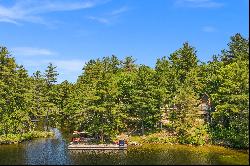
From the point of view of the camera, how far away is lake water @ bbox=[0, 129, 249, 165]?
57.6 meters

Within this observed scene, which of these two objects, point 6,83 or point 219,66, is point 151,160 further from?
point 6,83

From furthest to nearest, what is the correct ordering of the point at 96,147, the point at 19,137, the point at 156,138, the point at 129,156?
the point at 19,137
the point at 156,138
the point at 96,147
the point at 129,156

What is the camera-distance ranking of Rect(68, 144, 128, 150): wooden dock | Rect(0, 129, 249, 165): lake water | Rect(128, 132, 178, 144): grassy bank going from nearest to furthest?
Rect(0, 129, 249, 165): lake water → Rect(68, 144, 128, 150): wooden dock → Rect(128, 132, 178, 144): grassy bank

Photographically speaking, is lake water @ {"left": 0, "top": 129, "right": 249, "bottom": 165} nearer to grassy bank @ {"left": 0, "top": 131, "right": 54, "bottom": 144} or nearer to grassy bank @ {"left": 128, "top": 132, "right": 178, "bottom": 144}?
grassy bank @ {"left": 128, "top": 132, "right": 178, "bottom": 144}

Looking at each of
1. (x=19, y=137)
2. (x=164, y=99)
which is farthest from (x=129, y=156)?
(x=19, y=137)

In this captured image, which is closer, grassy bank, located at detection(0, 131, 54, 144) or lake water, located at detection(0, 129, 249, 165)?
lake water, located at detection(0, 129, 249, 165)

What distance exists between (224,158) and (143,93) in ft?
94.7

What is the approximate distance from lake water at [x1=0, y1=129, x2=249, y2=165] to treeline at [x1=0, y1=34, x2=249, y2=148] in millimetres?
6315

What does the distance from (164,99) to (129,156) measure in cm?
2602

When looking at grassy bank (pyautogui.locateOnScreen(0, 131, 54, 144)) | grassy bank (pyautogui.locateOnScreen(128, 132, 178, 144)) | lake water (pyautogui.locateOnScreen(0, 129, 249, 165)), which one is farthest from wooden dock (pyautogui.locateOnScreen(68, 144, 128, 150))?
grassy bank (pyautogui.locateOnScreen(0, 131, 54, 144))

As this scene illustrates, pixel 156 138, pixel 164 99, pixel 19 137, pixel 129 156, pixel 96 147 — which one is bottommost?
pixel 129 156

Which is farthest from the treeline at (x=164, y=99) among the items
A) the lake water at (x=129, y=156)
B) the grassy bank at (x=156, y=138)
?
the lake water at (x=129, y=156)

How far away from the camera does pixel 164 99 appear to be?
285 feet

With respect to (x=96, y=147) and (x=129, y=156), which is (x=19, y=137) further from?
(x=129, y=156)
